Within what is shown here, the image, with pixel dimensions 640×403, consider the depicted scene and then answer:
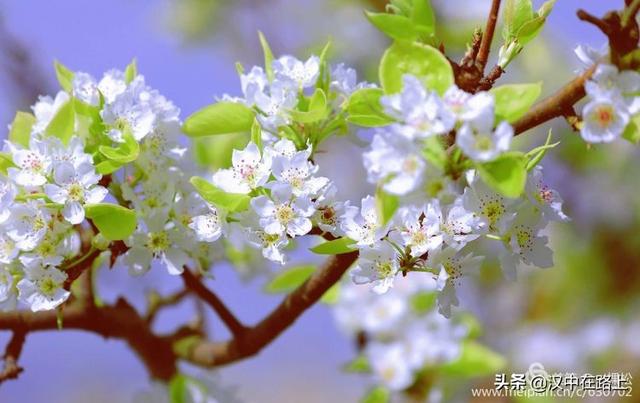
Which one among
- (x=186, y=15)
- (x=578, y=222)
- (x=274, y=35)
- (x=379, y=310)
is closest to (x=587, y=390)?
(x=379, y=310)

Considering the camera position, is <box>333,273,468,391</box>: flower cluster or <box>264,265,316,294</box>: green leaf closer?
<box>264,265,316,294</box>: green leaf

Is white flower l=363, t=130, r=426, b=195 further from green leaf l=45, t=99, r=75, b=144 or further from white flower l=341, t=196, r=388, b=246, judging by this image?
green leaf l=45, t=99, r=75, b=144

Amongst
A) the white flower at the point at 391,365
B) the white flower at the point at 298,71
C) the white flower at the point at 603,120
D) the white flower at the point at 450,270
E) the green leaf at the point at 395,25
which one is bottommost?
the white flower at the point at 391,365

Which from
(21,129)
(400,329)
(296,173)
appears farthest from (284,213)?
(400,329)

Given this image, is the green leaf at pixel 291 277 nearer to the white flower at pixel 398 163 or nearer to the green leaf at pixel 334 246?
the green leaf at pixel 334 246

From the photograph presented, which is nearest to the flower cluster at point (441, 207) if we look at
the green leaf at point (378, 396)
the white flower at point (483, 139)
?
the white flower at point (483, 139)

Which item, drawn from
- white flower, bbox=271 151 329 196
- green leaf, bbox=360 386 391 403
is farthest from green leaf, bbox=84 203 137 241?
green leaf, bbox=360 386 391 403
